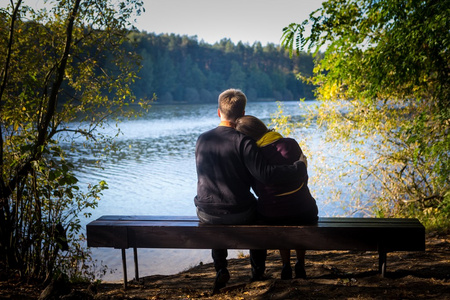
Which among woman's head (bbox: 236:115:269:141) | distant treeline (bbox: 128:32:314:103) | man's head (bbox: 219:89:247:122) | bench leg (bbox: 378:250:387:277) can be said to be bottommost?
bench leg (bbox: 378:250:387:277)

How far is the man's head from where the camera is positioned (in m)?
3.46

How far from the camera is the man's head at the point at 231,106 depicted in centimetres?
346

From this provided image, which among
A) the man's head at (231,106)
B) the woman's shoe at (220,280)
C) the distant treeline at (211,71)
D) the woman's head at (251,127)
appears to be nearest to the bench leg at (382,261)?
the woman's shoe at (220,280)

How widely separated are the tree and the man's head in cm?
162

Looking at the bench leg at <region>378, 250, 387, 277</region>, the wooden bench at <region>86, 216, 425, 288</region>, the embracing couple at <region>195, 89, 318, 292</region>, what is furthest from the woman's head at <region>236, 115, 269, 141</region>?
the bench leg at <region>378, 250, 387, 277</region>

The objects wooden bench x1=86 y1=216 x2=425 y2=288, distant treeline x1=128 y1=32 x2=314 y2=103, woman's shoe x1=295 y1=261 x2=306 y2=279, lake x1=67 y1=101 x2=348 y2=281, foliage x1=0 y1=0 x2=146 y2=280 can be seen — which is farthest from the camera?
distant treeline x1=128 y1=32 x2=314 y2=103

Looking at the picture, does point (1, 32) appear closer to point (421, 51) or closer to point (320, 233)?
point (320, 233)

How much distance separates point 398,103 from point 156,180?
9.63 m

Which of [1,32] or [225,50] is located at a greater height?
[225,50]

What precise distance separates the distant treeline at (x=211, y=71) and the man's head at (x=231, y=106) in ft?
202

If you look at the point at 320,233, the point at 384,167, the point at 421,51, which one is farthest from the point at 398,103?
the point at 320,233

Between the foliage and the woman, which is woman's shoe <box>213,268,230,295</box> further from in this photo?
the foliage

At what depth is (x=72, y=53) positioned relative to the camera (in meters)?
5.01

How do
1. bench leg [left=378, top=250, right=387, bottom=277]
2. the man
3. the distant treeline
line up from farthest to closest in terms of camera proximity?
the distant treeline, bench leg [left=378, top=250, right=387, bottom=277], the man
